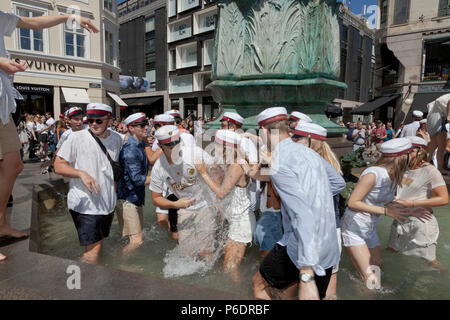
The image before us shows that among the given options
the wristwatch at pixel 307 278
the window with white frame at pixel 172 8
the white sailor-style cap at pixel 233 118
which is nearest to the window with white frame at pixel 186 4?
the window with white frame at pixel 172 8

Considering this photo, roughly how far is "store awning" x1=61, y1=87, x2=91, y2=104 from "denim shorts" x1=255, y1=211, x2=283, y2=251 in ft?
70.5

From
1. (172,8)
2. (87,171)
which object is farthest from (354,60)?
(87,171)

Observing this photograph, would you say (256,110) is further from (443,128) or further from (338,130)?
(443,128)

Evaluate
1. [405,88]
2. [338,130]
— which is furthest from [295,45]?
[405,88]

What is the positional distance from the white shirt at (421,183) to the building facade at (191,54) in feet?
91.3

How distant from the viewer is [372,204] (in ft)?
9.73

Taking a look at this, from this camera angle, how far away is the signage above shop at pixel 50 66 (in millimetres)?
19703

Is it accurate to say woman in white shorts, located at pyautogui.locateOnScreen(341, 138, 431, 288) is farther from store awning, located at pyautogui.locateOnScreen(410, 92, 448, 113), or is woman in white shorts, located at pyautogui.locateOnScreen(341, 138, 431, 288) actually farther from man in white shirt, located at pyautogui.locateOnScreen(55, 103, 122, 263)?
store awning, located at pyautogui.locateOnScreen(410, 92, 448, 113)

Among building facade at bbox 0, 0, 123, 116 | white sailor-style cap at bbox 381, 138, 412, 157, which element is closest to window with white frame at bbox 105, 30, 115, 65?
building facade at bbox 0, 0, 123, 116

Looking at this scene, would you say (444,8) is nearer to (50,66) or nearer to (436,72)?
(436,72)

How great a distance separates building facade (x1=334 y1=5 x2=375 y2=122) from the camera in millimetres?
36594

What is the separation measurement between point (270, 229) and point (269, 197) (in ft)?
1.06
